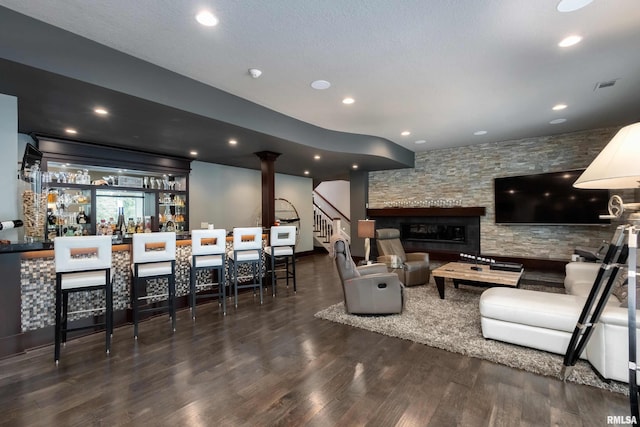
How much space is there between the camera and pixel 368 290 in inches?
142

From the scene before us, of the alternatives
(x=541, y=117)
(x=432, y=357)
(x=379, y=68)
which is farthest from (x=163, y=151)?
(x=541, y=117)

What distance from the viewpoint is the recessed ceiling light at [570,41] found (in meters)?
2.66

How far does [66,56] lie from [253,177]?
557cm

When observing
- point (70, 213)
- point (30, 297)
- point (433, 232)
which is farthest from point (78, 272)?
point (433, 232)

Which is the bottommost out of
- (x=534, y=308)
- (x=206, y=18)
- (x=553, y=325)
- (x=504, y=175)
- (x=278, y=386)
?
(x=278, y=386)

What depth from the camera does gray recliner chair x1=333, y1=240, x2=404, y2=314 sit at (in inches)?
141

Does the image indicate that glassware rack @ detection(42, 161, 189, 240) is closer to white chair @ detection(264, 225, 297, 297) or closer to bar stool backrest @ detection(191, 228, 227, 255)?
bar stool backrest @ detection(191, 228, 227, 255)

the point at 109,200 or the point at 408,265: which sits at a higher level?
the point at 109,200

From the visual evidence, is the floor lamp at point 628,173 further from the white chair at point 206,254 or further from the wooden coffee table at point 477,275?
the white chair at point 206,254

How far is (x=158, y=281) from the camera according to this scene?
12.9 ft

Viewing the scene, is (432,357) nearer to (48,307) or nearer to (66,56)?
(48,307)

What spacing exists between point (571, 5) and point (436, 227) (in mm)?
5497

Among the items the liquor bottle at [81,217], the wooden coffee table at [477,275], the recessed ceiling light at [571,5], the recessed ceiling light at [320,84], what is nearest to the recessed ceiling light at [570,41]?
the recessed ceiling light at [571,5]

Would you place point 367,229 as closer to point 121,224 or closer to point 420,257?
point 420,257
